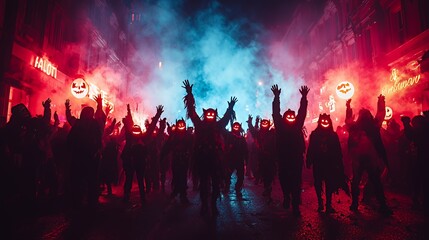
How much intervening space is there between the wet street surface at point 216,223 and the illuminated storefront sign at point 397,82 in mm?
8469

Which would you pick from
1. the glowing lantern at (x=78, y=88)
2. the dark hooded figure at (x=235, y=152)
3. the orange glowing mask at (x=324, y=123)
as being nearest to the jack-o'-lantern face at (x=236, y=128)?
the dark hooded figure at (x=235, y=152)

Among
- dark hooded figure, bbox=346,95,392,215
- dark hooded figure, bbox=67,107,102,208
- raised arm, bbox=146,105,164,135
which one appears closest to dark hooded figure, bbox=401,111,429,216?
dark hooded figure, bbox=346,95,392,215

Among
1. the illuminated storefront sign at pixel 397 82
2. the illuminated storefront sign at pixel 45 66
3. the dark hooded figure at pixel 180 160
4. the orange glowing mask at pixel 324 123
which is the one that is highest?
the illuminated storefront sign at pixel 45 66

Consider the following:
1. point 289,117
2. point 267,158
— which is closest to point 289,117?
point 289,117

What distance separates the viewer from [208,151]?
5859 millimetres

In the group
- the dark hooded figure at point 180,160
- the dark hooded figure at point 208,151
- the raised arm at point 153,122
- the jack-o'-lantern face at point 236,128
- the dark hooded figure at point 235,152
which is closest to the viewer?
the dark hooded figure at point 208,151

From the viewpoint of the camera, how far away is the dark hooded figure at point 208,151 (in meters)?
5.80

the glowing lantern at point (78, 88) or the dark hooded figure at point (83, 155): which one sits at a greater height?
the glowing lantern at point (78, 88)

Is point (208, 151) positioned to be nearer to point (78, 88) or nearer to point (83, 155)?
point (83, 155)

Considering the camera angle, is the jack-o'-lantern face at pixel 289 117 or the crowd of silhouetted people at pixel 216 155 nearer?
the crowd of silhouetted people at pixel 216 155

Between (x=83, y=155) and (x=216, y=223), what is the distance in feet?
10.4

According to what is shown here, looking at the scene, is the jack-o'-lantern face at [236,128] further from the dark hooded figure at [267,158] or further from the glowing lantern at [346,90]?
the glowing lantern at [346,90]

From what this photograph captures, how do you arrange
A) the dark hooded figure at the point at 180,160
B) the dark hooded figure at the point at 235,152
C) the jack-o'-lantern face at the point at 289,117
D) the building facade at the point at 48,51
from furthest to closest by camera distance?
the building facade at the point at 48,51 < the dark hooded figure at the point at 235,152 < the dark hooded figure at the point at 180,160 < the jack-o'-lantern face at the point at 289,117

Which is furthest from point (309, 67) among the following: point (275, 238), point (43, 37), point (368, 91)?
point (275, 238)
